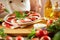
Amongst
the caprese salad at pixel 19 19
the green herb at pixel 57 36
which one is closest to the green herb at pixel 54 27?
the green herb at pixel 57 36

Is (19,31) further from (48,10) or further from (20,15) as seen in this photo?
(48,10)

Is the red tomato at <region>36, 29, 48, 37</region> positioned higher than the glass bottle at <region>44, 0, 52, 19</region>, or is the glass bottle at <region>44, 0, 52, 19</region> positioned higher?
the glass bottle at <region>44, 0, 52, 19</region>

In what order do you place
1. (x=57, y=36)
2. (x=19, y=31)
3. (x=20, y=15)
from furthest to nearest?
(x=20, y=15) → (x=19, y=31) → (x=57, y=36)

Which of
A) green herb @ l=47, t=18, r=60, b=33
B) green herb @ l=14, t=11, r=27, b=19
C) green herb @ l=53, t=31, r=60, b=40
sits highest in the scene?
green herb @ l=14, t=11, r=27, b=19

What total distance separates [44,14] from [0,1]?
293mm

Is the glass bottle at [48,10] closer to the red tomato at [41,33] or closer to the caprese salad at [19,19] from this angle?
the caprese salad at [19,19]

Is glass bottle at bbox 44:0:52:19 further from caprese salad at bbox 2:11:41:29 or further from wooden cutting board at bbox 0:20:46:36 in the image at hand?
wooden cutting board at bbox 0:20:46:36

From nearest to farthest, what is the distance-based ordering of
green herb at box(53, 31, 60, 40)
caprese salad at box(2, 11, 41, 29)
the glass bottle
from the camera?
1. green herb at box(53, 31, 60, 40)
2. caprese salad at box(2, 11, 41, 29)
3. the glass bottle

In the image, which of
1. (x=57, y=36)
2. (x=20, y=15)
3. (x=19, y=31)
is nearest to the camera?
(x=57, y=36)

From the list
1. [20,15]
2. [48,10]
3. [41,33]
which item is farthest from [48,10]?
[41,33]

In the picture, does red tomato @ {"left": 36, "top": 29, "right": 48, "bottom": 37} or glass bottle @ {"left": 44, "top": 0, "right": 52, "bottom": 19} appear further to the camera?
glass bottle @ {"left": 44, "top": 0, "right": 52, "bottom": 19}

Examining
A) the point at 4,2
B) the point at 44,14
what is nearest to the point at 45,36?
the point at 44,14

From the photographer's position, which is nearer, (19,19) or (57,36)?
(57,36)

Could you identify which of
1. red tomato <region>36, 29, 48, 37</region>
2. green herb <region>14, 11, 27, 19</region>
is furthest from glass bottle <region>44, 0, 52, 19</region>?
red tomato <region>36, 29, 48, 37</region>
